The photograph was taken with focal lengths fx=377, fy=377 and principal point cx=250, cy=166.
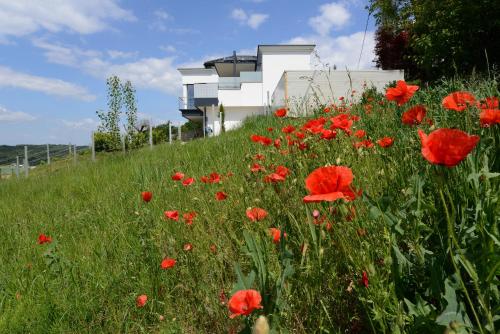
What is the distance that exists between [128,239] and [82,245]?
1.22 feet

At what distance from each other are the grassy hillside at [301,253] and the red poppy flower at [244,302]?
126mm

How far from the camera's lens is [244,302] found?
2.62ft

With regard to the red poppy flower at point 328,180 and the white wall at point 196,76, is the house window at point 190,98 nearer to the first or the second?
the white wall at point 196,76

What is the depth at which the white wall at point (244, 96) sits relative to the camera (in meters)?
25.4

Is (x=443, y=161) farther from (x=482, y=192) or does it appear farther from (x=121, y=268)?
(x=121, y=268)

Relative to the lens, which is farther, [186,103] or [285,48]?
[186,103]

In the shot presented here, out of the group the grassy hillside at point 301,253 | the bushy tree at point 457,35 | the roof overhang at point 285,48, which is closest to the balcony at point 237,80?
the roof overhang at point 285,48

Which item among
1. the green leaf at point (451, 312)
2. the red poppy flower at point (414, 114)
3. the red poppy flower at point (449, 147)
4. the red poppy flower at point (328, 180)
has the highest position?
the red poppy flower at point (414, 114)

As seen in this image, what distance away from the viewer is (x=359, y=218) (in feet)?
4.33

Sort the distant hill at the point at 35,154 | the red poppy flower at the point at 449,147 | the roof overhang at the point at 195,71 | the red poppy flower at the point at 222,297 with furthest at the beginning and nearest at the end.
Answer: the roof overhang at the point at 195,71, the distant hill at the point at 35,154, the red poppy flower at the point at 222,297, the red poppy flower at the point at 449,147

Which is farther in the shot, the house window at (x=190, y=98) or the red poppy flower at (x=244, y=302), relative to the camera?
the house window at (x=190, y=98)

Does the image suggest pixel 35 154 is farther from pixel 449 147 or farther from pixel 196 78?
pixel 196 78

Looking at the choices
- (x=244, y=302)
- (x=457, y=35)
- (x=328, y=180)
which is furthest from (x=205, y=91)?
(x=244, y=302)

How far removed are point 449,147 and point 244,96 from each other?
25156mm
